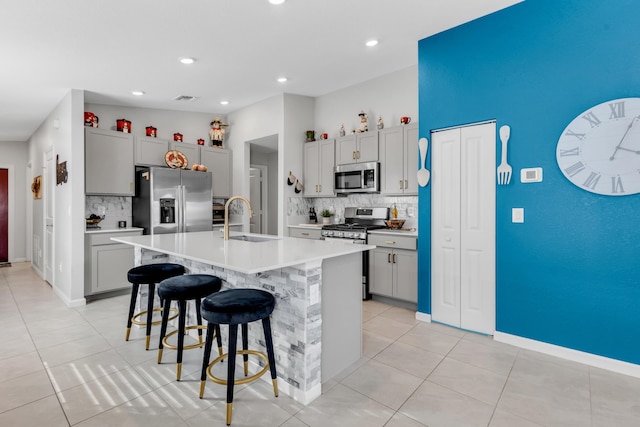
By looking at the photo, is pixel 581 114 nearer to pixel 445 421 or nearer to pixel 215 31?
pixel 445 421

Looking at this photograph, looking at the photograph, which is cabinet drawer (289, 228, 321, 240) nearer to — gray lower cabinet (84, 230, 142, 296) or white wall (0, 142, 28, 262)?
gray lower cabinet (84, 230, 142, 296)

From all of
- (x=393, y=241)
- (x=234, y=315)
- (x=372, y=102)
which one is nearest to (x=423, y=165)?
(x=393, y=241)

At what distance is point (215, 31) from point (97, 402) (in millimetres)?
3050

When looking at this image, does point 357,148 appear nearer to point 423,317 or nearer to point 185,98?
point 423,317

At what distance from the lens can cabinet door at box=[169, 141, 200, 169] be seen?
5402 millimetres

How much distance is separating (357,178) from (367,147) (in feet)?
1.40

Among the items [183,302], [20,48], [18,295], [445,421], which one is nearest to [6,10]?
[20,48]

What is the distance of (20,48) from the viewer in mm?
3252

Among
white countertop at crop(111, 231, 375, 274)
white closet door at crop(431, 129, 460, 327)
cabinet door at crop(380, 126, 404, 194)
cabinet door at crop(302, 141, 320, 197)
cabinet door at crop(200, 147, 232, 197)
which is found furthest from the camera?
cabinet door at crop(200, 147, 232, 197)

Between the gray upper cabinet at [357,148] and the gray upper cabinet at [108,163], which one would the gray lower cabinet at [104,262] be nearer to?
the gray upper cabinet at [108,163]

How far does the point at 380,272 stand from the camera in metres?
4.08

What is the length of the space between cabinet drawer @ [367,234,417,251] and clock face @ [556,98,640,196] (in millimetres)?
1560

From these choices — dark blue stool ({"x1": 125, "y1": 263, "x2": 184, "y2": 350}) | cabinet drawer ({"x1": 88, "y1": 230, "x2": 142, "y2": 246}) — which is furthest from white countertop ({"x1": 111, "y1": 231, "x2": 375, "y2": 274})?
cabinet drawer ({"x1": 88, "y1": 230, "x2": 142, "y2": 246})

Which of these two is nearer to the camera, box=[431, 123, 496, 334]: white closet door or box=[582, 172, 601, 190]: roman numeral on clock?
box=[582, 172, 601, 190]: roman numeral on clock
